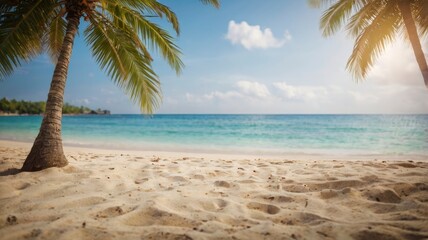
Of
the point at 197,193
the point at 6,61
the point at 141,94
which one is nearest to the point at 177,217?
the point at 197,193

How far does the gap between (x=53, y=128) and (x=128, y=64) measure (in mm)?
1884

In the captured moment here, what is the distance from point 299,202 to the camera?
2658mm

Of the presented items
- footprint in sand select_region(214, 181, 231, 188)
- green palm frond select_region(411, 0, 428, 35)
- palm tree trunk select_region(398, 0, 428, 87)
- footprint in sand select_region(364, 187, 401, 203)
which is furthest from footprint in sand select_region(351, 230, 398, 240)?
green palm frond select_region(411, 0, 428, 35)

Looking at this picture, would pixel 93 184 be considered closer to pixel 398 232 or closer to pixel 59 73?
pixel 59 73

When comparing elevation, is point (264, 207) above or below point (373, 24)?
below

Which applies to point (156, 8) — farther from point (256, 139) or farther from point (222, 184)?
point (256, 139)

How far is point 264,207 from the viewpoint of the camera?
8.34ft

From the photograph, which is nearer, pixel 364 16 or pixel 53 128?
pixel 53 128

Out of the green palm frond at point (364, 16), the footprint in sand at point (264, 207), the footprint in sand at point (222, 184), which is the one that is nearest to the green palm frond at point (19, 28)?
the footprint in sand at point (222, 184)

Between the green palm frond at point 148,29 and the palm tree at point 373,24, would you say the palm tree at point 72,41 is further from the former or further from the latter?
the palm tree at point 373,24

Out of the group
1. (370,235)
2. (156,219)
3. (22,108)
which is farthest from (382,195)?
(22,108)

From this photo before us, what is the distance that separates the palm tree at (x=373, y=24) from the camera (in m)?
5.80

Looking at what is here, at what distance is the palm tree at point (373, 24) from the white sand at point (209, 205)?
13.9ft

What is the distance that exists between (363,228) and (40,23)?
18.6ft
